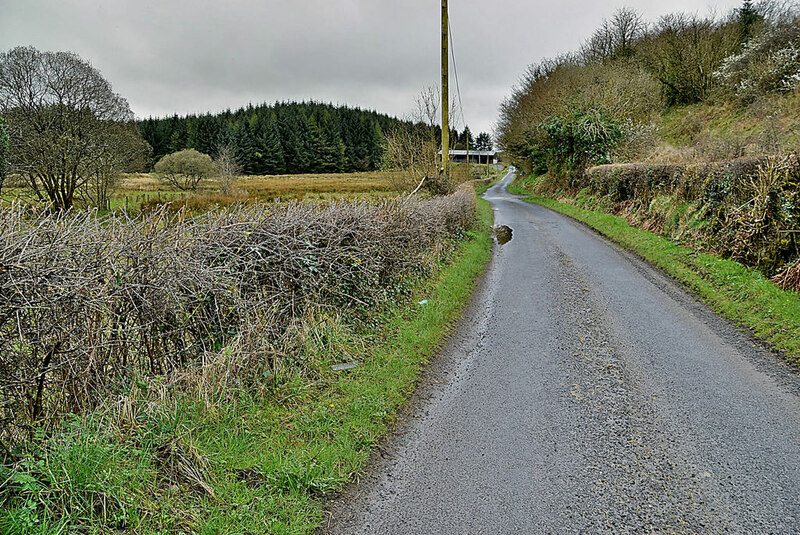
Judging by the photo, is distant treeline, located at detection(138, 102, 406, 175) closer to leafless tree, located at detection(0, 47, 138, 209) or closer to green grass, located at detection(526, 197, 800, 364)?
leafless tree, located at detection(0, 47, 138, 209)

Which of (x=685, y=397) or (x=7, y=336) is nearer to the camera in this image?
(x=7, y=336)

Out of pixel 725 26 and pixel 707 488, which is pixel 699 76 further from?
pixel 707 488

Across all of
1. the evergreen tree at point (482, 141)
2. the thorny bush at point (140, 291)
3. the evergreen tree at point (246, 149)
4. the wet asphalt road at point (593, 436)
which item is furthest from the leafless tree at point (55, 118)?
the evergreen tree at point (482, 141)

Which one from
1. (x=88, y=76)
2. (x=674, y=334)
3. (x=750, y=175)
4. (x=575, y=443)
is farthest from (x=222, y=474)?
(x=88, y=76)

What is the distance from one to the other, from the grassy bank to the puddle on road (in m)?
11.1

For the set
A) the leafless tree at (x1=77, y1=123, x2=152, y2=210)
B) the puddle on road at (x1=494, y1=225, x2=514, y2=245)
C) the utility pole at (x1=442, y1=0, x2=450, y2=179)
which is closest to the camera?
the puddle on road at (x1=494, y1=225, x2=514, y2=245)

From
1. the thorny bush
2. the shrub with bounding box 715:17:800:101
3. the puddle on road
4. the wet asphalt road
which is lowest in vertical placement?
the wet asphalt road

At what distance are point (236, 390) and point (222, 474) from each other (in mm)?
932

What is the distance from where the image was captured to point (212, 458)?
330 centimetres

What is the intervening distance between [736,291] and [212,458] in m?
8.43

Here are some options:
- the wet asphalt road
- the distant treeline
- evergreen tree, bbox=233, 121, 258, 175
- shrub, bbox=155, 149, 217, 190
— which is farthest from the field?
the distant treeline

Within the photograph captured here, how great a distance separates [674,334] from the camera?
643 cm

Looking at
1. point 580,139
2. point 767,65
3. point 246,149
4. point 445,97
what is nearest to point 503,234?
point 445,97

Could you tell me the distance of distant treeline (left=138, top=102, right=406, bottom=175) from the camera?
86.6m
